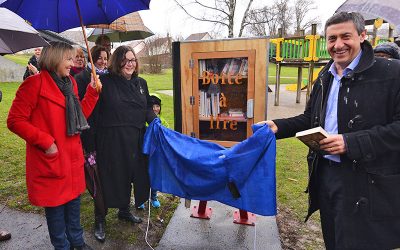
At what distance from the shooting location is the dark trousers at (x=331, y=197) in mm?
1941

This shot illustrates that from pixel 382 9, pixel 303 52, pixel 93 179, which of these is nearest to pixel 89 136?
pixel 93 179

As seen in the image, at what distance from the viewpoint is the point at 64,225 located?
2.69 m

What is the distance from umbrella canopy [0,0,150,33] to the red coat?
878 mm

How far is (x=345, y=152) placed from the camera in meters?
1.81

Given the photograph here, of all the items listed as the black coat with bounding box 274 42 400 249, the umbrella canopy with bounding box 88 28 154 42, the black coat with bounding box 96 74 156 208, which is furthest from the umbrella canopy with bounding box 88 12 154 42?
the black coat with bounding box 274 42 400 249

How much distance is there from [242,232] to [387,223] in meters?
1.81

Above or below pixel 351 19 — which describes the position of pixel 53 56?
below

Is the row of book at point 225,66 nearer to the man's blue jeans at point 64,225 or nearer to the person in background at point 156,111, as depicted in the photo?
the person in background at point 156,111

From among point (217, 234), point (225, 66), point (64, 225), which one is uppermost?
point (225, 66)

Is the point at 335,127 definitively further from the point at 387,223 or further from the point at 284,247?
the point at 284,247

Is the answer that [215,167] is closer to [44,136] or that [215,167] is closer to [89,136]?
[89,136]

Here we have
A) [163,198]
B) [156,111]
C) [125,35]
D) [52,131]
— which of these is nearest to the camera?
[52,131]

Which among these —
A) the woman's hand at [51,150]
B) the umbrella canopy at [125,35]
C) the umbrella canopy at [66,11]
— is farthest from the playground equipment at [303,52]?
the woman's hand at [51,150]

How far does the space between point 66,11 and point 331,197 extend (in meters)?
2.94
